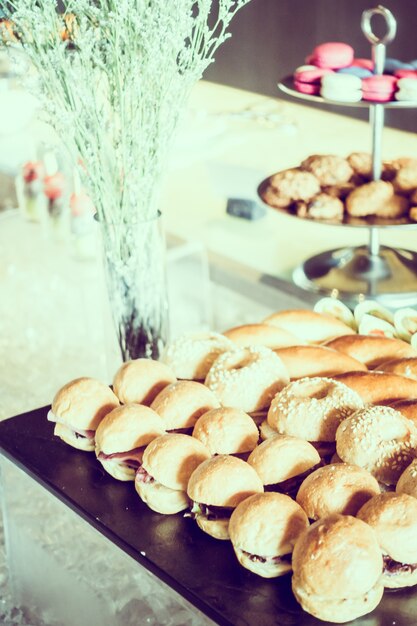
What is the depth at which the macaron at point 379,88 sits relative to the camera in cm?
229

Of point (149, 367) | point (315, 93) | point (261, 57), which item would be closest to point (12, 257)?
point (315, 93)

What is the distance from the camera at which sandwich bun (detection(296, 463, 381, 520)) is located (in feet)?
3.52

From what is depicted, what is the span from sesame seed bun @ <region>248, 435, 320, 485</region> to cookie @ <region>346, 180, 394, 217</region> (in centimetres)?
123

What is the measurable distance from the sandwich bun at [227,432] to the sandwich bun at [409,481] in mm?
219

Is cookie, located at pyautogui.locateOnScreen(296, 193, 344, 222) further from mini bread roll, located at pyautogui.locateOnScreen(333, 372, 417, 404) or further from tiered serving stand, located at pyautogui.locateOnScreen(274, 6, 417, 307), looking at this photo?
mini bread roll, located at pyautogui.locateOnScreen(333, 372, 417, 404)

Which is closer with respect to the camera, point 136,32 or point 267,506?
point 267,506

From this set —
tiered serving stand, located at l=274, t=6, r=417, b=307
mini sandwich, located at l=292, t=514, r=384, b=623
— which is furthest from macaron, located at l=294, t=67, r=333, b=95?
mini sandwich, located at l=292, t=514, r=384, b=623

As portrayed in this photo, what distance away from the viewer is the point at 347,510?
1.08 m

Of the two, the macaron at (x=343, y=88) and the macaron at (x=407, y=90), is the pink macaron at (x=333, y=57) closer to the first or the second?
the macaron at (x=343, y=88)

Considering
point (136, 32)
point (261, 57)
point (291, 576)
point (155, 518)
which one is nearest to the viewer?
point (291, 576)

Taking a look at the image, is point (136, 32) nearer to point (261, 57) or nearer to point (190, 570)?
point (190, 570)


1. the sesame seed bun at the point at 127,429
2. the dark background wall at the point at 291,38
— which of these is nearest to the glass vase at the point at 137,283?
the sesame seed bun at the point at 127,429

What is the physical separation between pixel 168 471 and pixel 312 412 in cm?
21

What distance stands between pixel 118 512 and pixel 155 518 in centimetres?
5
